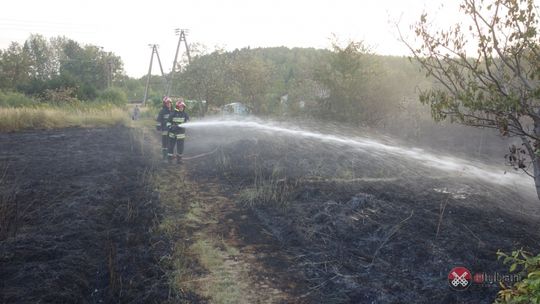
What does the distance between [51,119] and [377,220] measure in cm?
1554

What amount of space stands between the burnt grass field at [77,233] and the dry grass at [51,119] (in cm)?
613

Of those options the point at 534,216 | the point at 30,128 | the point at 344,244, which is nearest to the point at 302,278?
the point at 344,244

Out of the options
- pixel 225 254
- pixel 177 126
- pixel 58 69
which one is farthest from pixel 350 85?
pixel 58 69

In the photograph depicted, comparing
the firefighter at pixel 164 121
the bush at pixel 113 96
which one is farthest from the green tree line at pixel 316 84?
the bush at pixel 113 96

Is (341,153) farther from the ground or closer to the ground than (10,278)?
farther from the ground

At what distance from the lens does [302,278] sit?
474 centimetres

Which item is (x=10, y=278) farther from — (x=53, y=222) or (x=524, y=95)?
(x=524, y=95)

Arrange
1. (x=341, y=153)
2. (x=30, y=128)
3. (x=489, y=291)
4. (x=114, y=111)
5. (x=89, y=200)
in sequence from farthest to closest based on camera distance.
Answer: (x=114, y=111), (x=30, y=128), (x=341, y=153), (x=89, y=200), (x=489, y=291)

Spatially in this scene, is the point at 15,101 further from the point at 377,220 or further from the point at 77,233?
the point at 377,220

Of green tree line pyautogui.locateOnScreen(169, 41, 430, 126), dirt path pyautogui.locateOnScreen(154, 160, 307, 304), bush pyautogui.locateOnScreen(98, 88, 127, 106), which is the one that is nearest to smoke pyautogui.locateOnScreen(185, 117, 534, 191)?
green tree line pyautogui.locateOnScreen(169, 41, 430, 126)

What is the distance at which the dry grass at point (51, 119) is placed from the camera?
51.1 ft

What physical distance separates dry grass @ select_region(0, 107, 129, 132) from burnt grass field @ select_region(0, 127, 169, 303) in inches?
242

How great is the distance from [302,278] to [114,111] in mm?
17970

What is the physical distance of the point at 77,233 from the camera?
535 centimetres
